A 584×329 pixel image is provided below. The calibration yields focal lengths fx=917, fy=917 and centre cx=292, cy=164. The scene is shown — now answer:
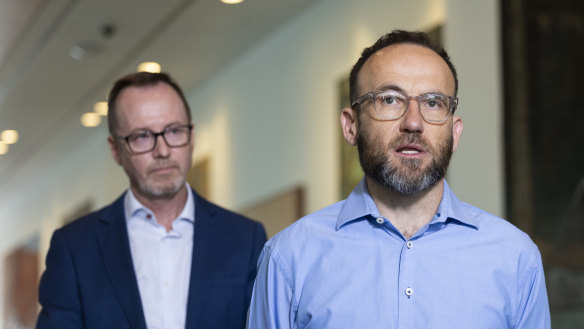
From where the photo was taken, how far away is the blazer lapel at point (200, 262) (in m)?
2.75

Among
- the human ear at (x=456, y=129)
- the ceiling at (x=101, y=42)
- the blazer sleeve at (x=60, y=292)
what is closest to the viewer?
the human ear at (x=456, y=129)

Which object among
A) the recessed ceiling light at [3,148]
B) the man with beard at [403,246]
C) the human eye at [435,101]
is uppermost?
the recessed ceiling light at [3,148]

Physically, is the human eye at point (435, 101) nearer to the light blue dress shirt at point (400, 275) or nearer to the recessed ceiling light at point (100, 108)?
the light blue dress shirt at point (400, 275)

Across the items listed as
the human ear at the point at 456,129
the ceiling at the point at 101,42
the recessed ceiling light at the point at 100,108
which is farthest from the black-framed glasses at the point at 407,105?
the recessed ceiling light at the point at 100,108

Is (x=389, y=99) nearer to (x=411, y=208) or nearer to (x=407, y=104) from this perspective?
(x=407, y=104)

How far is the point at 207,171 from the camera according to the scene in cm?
954

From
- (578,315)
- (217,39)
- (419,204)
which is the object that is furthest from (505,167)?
(217,39)

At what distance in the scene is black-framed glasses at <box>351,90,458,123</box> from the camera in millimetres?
2055

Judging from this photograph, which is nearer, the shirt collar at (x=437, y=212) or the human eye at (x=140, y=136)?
the shirt collar at (x=437, y=212)

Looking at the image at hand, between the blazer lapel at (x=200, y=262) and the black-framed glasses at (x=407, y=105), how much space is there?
38.4 inches

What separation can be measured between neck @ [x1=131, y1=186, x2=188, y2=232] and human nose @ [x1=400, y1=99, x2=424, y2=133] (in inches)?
43.0

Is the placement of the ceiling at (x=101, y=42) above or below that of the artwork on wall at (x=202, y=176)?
above

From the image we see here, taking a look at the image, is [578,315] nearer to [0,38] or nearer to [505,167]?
[505,167]

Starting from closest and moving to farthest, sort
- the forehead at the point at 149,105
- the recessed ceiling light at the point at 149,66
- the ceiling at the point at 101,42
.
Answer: the forehead at the point at 149,105 < the ceiling at the point at 101,42 < the recessed ceiling light at the point at 149,66
